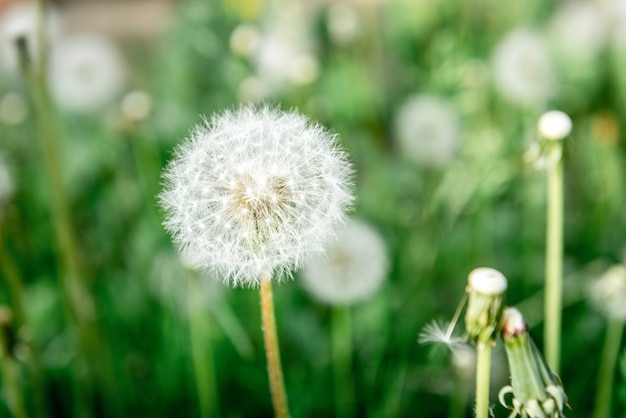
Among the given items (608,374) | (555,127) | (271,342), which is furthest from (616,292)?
(271,342)

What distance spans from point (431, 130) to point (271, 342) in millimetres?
716

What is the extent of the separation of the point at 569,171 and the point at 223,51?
23.6 inches

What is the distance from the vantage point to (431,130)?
3.68ft

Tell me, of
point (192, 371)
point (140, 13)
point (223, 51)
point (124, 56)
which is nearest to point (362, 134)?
point (223, 51)

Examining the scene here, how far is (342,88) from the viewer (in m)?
1.20

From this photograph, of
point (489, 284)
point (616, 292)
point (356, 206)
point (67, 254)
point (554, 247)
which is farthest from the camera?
point (356, 206)

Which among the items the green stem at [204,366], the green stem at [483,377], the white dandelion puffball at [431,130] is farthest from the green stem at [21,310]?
the white dandelion puffball at [431,130]

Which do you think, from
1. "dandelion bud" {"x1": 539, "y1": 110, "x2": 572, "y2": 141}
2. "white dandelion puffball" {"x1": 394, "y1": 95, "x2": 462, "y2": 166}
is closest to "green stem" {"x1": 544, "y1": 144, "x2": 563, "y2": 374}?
"dandelion bud" {"x1": 539, "y1": 110, "x2": 572, "y2": 141}

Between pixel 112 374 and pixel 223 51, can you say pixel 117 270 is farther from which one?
pixel 223 51

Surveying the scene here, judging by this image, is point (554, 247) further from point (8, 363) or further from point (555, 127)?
point (8, 363)

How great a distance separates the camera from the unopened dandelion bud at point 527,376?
41 cm

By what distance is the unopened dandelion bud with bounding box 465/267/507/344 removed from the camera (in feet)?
1.31

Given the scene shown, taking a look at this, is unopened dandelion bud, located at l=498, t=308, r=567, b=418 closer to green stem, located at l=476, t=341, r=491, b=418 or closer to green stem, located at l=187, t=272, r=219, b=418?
green stem, located at l=476, t=341, r=491, b=418

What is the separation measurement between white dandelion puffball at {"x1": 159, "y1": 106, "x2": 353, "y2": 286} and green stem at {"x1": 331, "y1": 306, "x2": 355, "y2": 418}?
0.33m
